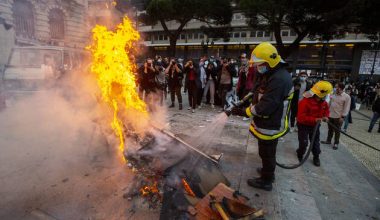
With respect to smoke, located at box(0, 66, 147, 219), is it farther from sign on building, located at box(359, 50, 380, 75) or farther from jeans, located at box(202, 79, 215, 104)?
sign on building, located at box(359, 50, 380, 75)

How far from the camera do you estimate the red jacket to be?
15.6 feet

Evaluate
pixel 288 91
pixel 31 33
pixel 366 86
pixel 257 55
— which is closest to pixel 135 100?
pixel 257 55

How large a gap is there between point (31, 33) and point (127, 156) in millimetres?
20820

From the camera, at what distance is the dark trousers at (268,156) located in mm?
3503

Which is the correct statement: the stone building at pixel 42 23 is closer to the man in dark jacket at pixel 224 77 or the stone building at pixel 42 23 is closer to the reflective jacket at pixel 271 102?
Result: the man in dark jacket at pixel 224 77

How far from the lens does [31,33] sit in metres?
19.5

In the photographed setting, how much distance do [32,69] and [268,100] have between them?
921cm

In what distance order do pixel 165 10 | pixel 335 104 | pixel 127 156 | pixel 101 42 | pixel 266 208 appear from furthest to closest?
pixel 165 10 < pixel 335 104 < pixel 101 42 < pixel 127 156 < pixel 266 208

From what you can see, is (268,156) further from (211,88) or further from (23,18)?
(23,18)

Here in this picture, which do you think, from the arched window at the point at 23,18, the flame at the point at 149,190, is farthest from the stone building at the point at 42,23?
the flame at the point at 149,190

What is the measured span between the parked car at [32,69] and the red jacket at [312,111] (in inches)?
348

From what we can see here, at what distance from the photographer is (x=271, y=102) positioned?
3.21 meters

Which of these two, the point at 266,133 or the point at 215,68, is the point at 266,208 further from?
the point at 215,68

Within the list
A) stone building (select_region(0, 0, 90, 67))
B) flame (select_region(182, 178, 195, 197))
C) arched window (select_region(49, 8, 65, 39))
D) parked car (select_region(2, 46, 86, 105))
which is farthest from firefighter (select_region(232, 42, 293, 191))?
arched window (select_region(49, 8, 65, 39))
